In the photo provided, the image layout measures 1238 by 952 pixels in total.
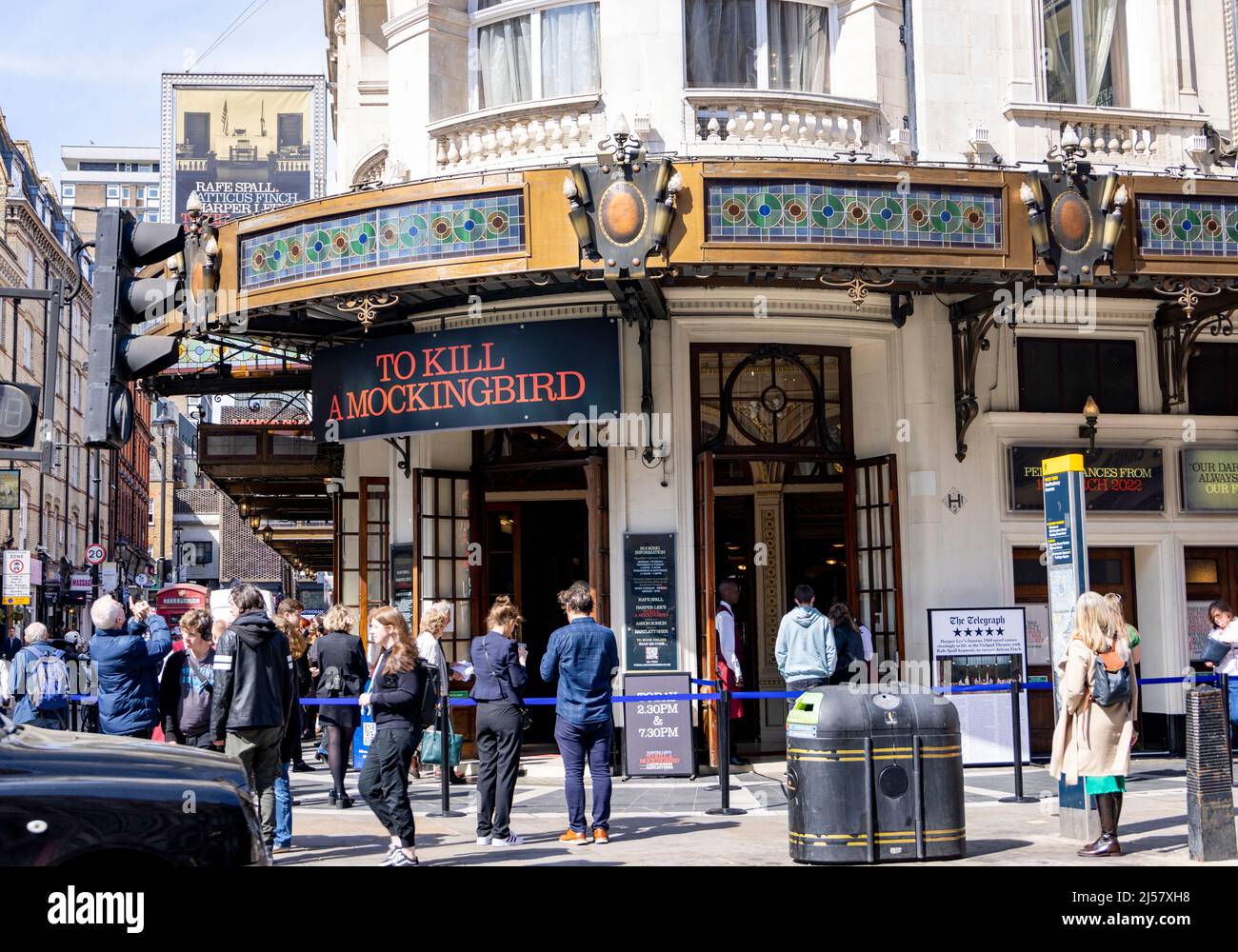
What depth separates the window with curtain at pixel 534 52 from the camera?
50.6 ft

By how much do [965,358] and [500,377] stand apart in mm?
4974

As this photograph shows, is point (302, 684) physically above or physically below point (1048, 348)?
below

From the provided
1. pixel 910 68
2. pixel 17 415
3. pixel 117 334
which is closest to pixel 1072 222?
pixel 910 68

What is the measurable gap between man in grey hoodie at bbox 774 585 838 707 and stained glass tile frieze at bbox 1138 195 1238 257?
4.81m

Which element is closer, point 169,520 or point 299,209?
point 299,209

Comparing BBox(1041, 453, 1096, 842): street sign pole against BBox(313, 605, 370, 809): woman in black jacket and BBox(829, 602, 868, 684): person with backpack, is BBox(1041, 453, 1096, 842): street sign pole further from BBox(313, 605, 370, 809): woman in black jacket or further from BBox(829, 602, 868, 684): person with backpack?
BBox(313, 605, 370, 809): woman in black jacket

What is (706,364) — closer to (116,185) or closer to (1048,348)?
(1048,348)

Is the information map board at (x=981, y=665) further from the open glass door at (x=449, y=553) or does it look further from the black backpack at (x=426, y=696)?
the black backpack at (x=426, y=696)

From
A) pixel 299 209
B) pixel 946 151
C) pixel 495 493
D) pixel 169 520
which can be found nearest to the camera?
pixel 299 209

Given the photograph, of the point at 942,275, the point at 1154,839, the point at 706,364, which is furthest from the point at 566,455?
the point at 1154,839

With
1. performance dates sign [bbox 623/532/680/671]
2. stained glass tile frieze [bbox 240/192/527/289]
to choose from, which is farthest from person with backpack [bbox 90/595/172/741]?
performance dates sign [bbox 623/532/680/671]

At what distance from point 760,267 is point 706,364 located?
256 cm

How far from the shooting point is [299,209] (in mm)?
14219

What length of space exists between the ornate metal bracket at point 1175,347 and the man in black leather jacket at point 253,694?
10556 millimetres
